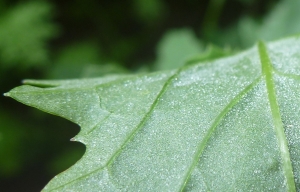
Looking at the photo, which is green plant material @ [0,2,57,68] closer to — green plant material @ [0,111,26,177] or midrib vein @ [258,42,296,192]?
green plant material @ [0,111,26,177]

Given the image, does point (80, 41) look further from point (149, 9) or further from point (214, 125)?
point (214, 125)

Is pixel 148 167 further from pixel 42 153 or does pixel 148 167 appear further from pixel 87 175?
pixel 42 153

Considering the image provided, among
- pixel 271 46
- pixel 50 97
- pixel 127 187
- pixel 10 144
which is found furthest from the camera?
pixel 10 144

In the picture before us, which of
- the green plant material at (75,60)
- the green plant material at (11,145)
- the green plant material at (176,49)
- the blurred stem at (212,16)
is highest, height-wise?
the blurred stem at (212,16)

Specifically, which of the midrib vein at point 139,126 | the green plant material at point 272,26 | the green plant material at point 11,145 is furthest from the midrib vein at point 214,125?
the green plant material at point 11,145

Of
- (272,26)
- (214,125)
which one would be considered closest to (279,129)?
(214,125)

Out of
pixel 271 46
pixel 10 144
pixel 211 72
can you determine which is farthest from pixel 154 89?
pixel 10 144

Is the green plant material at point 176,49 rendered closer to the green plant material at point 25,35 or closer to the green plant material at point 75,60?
the green plant material at point 75,60

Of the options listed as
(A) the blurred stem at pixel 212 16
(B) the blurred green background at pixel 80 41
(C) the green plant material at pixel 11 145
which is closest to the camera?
(B) the blurred green background at pixel 80 41
